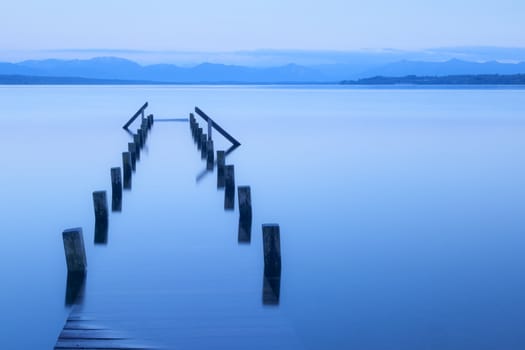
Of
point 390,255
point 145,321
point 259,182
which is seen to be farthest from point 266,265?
point 259,182

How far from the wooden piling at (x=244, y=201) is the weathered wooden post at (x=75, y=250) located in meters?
→ 3.82

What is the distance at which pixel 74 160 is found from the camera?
77.9 ft

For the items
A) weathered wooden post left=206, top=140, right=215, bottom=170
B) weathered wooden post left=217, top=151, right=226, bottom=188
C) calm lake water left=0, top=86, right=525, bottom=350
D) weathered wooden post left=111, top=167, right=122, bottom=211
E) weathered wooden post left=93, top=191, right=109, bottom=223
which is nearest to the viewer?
calm lake water left=0, top=86, right=525, bottom=350

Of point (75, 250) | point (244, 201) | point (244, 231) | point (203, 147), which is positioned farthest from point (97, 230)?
point (203, 147)

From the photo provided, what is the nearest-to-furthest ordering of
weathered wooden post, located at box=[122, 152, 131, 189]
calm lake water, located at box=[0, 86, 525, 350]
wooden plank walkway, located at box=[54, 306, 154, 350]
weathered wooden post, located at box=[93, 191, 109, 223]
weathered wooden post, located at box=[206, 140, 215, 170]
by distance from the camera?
wooden plank walkway, located at box=[54, 306, 154, 350] < calm lake water, located at box=[0, 86, 525, 350] < weathered wooden post, located at box=[93, 191, 109, 223] < weathered wooden post, located at box=[122, 152, 131, 189] < weathered wooden post, located at box=[206, 140, 215, 170]

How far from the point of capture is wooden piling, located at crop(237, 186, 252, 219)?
11.3 m

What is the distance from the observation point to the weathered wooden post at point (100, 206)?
11.0 metres

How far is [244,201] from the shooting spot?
1152cm

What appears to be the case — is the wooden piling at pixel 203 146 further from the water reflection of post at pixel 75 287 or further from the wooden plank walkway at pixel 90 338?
the wooden plank walkway at pixel 90 338

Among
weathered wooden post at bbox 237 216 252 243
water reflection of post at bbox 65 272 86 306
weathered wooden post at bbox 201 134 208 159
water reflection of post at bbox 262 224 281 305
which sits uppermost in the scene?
water reflection of post at bbox 262 224 281 305

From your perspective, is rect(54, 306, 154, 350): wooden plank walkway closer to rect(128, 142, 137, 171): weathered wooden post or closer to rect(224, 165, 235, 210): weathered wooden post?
rect(224, 165, 235, 210): weathered wooden post

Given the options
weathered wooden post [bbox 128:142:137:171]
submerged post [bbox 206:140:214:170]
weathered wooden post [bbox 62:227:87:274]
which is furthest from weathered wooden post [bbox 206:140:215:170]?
weathered wooden post [bbox 62:227:87:274]

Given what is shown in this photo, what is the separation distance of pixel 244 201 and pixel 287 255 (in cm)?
155

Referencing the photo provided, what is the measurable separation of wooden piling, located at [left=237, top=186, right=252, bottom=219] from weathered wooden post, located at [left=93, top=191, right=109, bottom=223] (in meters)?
2.20
